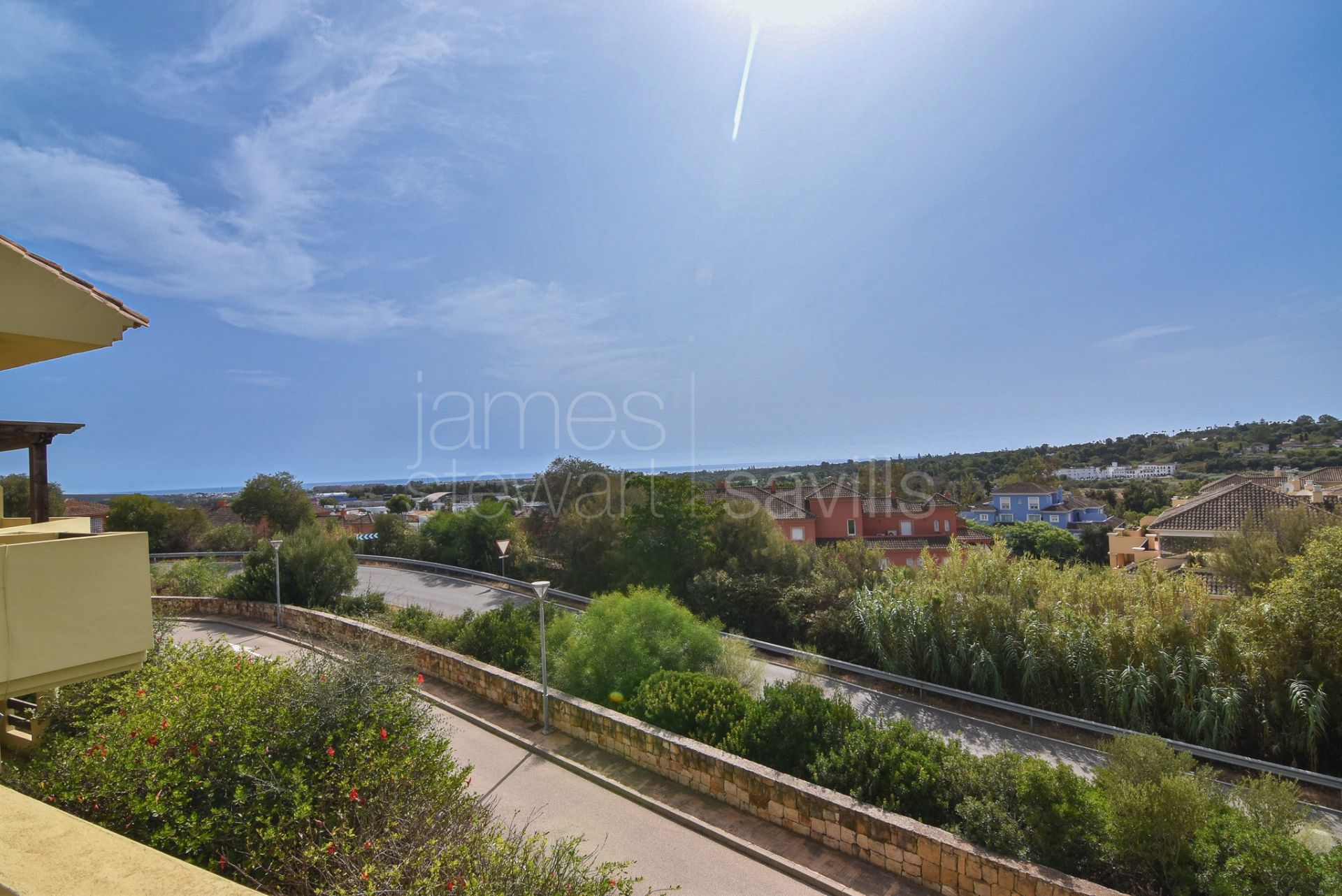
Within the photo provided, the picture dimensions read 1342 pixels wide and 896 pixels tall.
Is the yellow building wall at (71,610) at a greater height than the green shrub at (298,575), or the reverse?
the yellow building wall at (71,610)

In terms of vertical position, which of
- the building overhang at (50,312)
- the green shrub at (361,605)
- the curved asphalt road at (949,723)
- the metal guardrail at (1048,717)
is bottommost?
the curved asphalt road at (949,723)

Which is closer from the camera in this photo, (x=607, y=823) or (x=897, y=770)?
(x=897, y=770)

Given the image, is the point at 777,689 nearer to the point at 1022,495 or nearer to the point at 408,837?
the point at 408,837

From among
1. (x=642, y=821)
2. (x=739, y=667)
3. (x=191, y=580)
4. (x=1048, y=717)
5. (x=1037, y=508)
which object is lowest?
(x=1048, y=717)

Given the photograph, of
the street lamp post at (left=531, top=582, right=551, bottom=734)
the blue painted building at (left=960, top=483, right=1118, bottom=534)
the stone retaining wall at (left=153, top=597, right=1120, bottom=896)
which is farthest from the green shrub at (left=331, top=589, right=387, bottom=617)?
the blue painted building at (left=960, top=483, right=1118, bottom=534)

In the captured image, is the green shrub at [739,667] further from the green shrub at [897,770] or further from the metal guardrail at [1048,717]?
the green shrub at [897,770]

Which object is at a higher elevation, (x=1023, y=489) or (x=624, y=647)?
(x=1023, y=489)

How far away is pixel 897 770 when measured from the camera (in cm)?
702

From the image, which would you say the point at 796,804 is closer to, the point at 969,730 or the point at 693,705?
the point at 693,705

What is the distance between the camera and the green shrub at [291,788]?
4227 millimetres

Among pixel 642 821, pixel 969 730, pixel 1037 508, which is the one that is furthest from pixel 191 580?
pixel 1037 508

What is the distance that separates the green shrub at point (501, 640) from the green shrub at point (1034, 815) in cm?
842

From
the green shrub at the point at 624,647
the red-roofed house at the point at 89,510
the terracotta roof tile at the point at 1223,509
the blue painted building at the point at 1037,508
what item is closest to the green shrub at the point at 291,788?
the green shrub at the point at 624,647

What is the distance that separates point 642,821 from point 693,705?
1.99 m
